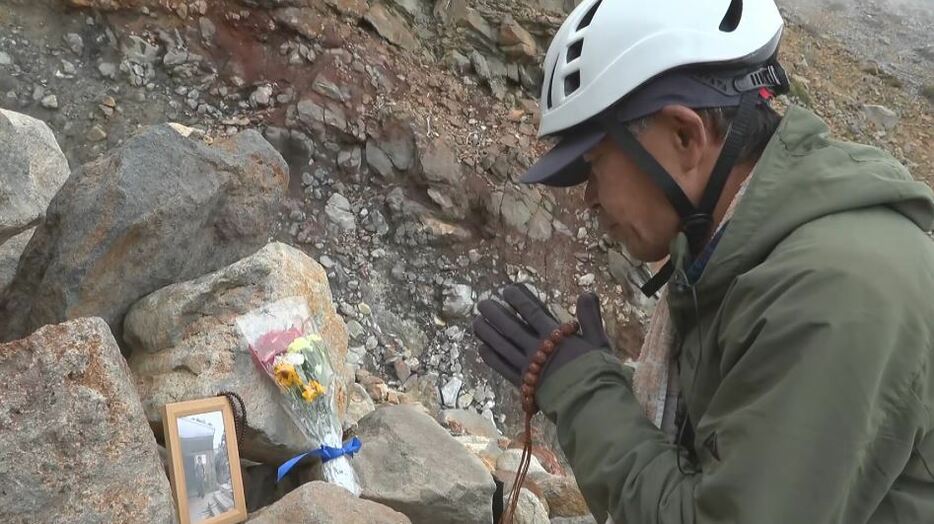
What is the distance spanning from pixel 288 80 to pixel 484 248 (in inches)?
113

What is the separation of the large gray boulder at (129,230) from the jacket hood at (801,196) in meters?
2.84

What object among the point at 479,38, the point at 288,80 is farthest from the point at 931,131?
the point at 288,80

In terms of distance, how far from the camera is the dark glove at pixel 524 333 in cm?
216

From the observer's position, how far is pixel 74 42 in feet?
24.4

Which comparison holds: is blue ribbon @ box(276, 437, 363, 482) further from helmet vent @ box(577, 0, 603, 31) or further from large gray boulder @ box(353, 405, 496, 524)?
helmet vent @ box(577, 0, 603, 31)

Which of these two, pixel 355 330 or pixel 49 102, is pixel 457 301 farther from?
pixel 49 102

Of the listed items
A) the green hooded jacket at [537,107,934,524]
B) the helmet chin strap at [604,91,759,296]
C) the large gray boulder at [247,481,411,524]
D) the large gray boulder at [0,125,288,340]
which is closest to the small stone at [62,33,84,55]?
the large gray boulder at [0,125,288,340]

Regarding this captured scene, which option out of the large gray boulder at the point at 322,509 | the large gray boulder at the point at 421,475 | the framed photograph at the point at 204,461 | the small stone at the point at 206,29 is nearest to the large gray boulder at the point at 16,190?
the framed photograph at the point at 204,461

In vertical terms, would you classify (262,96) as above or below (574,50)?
below

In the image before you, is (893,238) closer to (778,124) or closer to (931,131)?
(778,124)

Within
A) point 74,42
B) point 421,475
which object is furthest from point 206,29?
point 421,475

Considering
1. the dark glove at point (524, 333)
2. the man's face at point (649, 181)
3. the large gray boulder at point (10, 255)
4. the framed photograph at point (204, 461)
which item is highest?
the man's face at point (649, 181)

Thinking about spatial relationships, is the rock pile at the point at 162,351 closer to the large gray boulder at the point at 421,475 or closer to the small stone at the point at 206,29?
the large gray boulder at the point at 421,475

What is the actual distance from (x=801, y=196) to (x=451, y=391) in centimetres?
554
